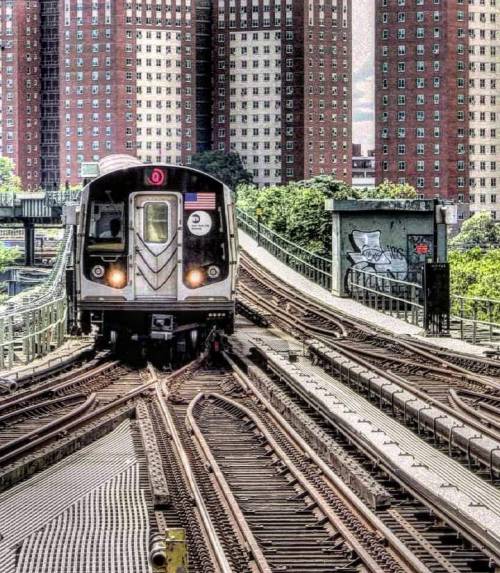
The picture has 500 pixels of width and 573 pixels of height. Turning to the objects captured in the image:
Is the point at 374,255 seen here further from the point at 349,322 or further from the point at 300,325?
the point at 300,325

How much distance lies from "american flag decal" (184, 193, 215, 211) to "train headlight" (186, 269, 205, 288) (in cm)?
106

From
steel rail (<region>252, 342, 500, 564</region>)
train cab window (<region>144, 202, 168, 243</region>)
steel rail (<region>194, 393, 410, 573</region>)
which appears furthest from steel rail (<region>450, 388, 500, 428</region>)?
train cab window (<region>144, 202, 168, 243</region>)

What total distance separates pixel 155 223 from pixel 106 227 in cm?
82

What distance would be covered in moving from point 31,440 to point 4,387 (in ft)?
14.2

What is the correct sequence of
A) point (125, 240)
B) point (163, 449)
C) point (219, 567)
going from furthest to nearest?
point (125, 240) < point (163, 449) < point (219, 567)

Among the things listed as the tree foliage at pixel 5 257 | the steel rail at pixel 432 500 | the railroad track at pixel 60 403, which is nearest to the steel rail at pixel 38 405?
the railroad track at pixel 60 403

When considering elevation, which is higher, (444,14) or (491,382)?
(444,14)

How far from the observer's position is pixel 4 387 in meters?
20.0

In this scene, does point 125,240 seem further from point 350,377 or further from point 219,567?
point 219,567

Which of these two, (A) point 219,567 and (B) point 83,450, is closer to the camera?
(A) point 219,567

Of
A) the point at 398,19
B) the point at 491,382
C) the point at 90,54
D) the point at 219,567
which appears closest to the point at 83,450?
the point at 219,567

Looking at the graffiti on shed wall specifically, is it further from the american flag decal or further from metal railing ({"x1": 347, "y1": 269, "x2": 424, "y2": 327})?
the american flag decal

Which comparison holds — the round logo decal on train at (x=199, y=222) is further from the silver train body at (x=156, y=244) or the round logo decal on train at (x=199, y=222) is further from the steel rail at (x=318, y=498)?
the steel rail at (x=318, y=498)

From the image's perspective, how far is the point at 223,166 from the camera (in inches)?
7657
